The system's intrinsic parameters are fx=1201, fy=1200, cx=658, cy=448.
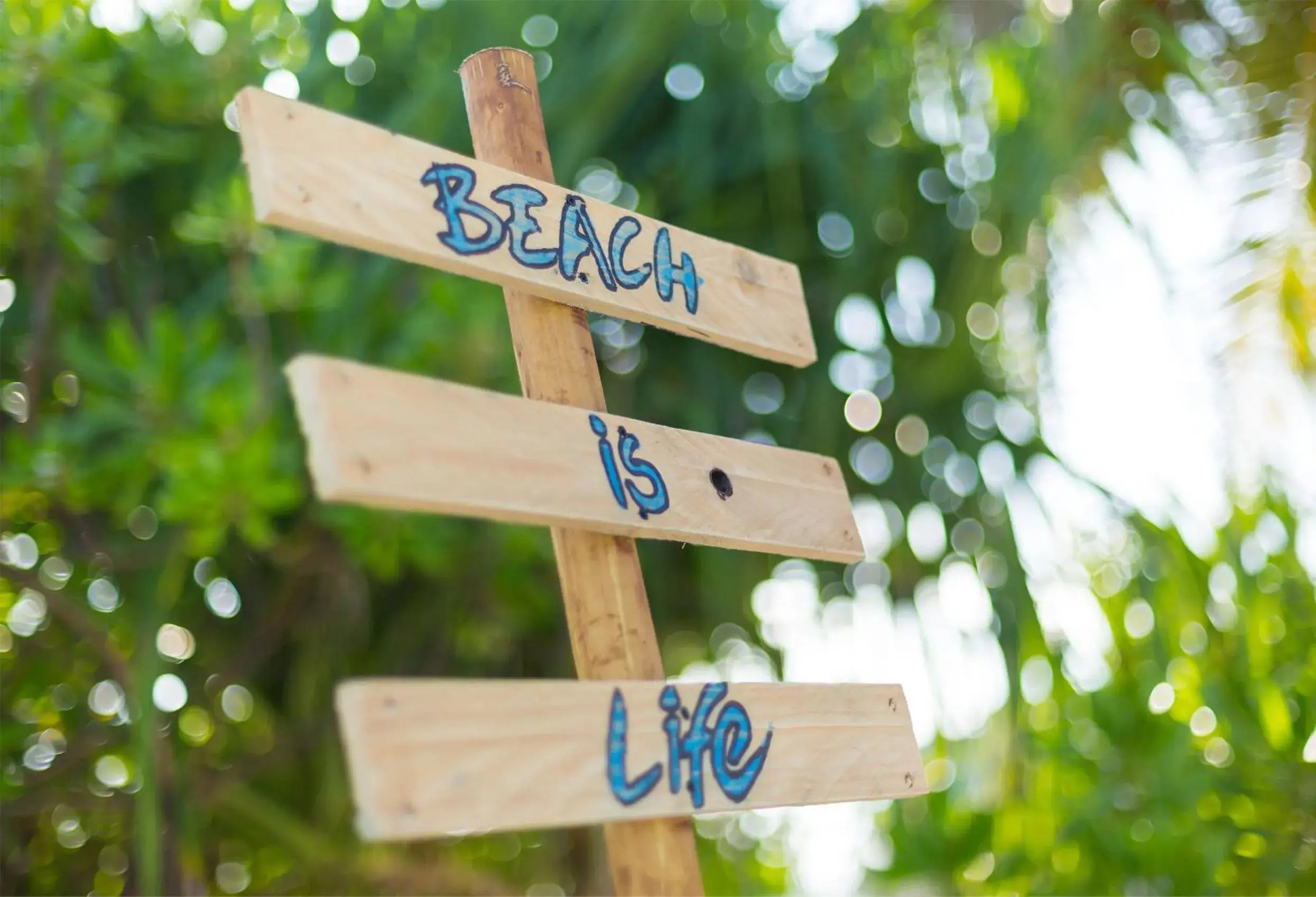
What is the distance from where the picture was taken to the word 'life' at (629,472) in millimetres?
688

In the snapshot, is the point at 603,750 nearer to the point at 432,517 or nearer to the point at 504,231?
the point at 504,231

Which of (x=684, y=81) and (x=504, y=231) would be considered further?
(x=684, y=81)

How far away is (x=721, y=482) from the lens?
767 millimetres

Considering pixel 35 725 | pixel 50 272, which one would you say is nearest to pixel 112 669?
pixel 35 725

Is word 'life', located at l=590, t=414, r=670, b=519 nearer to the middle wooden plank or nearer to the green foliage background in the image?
the middle wooden plank

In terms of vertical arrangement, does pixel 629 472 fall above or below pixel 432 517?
below

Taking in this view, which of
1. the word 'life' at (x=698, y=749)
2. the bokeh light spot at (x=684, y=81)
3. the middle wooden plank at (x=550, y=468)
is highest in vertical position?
the bokeh light spot at (x=684, y=81)

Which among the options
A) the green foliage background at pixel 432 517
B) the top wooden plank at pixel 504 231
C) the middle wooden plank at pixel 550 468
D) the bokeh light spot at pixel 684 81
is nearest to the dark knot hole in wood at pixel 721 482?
the middle wooden plank at pixel 550 468

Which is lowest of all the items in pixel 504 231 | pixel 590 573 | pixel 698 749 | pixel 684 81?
pixel 698 749

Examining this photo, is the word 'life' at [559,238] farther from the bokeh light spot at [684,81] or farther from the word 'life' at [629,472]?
the bokeh light spot at [684,81]

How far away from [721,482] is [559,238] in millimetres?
184

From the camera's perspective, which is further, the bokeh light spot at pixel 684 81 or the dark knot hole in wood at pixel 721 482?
the bokeh light spot at pixel 684 81

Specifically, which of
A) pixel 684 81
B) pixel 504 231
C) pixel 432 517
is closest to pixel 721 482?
pixel 504 231

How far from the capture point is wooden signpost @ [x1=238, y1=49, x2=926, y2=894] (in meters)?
0.56
